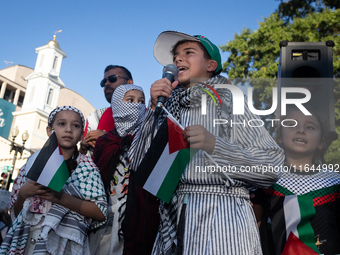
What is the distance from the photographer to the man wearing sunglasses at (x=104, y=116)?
341 centimetres

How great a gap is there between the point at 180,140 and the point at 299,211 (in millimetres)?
1064

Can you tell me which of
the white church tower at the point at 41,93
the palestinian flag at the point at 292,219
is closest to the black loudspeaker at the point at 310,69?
the palestinian flag at the point at 292,219

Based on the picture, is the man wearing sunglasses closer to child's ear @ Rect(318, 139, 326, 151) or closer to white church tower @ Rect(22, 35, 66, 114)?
child's ear @ Rect(318, 139, 326, 151)

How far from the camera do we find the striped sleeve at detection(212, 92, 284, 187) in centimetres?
183

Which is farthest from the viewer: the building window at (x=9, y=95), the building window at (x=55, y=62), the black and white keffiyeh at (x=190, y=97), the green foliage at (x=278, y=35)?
the building window at (x=9, y=95)

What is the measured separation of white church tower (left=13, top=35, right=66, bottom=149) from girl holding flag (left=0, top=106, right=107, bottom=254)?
140ft

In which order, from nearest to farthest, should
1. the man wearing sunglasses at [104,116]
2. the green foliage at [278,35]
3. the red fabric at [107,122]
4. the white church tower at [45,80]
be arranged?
1. the man wearing sunglasses at [104,116]
2. the red fabric at [107,122]
3. the green foliage at [278,35]
4. the white church tower at [45,80]

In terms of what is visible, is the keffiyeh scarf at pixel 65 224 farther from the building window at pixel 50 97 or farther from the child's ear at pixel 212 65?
the building window at pixel 50 97

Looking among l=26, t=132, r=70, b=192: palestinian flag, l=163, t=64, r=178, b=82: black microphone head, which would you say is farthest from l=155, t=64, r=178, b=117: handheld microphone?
l=26, t=132, r=70, b=192: palestinian flag

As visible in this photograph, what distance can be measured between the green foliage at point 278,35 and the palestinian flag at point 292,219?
777 centimetres

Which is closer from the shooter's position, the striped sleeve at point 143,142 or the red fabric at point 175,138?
the red fabric at point 175,138

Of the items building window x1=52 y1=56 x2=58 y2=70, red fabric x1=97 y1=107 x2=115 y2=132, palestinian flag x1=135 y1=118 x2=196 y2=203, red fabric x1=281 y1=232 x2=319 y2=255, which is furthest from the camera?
building window x1=52 y1=56 x2=58 y2=70

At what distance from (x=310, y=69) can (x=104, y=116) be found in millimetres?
2249

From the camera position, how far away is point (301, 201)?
7.80 ft
